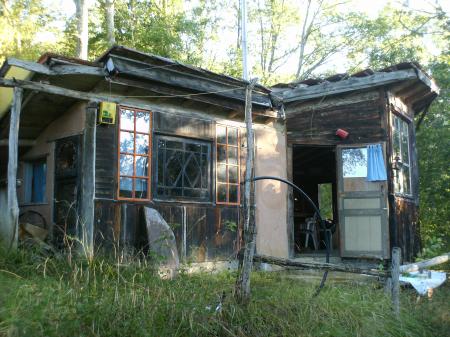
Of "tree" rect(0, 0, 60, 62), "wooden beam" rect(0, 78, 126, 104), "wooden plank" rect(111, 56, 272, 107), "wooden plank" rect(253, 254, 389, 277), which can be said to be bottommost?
"wooden plank" rect(253, 254, 389, 277)

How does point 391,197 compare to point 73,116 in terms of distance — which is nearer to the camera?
point 73,116

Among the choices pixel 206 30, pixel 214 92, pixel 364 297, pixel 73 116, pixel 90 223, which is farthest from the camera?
pixel 206 30

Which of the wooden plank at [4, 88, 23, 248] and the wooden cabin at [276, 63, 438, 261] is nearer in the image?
the wooden plank at [4, 88, 23, 248]

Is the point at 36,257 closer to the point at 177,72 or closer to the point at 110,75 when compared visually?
the point at 110,75

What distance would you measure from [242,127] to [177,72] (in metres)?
1.97

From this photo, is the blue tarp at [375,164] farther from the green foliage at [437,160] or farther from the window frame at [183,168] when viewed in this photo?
the green foliage at [437,160]

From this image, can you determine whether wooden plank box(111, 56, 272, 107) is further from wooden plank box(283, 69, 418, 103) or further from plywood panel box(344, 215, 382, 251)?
plywood panel box(344, 215, 382, 251)

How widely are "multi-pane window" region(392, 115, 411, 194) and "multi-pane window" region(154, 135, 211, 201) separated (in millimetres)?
3556

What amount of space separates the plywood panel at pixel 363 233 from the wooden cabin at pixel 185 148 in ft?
0.06

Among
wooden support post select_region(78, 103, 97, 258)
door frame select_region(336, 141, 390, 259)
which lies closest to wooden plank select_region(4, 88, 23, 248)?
wooden support post select_region(78, 103, 97, 258)

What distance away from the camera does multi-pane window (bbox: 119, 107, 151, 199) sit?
24.4 feet

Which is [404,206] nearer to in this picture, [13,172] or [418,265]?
[418,265]

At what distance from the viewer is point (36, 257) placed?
19.5 feet

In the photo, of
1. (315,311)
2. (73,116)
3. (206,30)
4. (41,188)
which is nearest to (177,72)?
(73,116)
